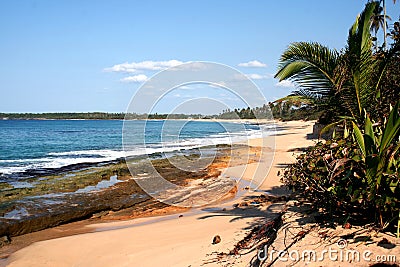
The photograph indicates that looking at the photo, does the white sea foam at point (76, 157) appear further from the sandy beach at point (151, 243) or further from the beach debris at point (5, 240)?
the sandy beach at point (151, 243)

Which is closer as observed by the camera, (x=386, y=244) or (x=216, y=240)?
(x=386, y=244)

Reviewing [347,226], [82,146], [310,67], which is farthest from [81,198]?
[82,146]

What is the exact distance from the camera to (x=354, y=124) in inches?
154

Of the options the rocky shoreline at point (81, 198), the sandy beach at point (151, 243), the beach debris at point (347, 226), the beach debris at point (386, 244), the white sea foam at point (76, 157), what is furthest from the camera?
the white sea foam at point (76, 157)

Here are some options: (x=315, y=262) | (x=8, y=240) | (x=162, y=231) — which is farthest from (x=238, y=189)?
(x=315, y=262)

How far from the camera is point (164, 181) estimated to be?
1529 centimetres

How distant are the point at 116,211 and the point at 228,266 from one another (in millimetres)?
6523

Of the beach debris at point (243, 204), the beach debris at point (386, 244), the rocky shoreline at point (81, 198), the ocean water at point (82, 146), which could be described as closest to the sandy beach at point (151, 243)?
the beach debris at point (243, 204)

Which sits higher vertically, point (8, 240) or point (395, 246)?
point (395, 246)

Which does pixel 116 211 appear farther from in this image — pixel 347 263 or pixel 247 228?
pixel 347 263

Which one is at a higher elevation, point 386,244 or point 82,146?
point 386,244

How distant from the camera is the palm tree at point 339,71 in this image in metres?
6.07

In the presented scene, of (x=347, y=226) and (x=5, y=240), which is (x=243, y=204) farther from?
(x=5, y=240)

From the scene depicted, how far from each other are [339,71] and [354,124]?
2.54 metres
